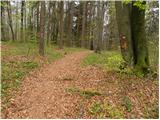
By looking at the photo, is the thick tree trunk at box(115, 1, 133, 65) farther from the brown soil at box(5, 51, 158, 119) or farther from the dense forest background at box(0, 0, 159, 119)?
the brown soil at box(5, 51, 158, 119)

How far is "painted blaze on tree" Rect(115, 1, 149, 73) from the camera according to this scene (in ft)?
39.8

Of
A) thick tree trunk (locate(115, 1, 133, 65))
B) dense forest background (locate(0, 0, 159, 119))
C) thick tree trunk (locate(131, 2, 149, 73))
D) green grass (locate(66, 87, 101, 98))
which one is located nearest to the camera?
dense forest background (locate(0, 0, 159, 119))

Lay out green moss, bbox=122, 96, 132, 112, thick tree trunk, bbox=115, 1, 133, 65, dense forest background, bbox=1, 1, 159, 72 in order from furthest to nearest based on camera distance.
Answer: dense forest background, bbox=1, 1, 159, 72 → thick tree trunk, bbox=115, 1, 133, 65 → green moss, bbox=122, 96, 132, 112

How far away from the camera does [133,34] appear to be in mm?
12867

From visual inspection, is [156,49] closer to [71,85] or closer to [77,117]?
[71,85]

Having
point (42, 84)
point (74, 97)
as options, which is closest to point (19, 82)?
point (42, 84)

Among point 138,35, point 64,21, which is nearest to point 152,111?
point 138,35

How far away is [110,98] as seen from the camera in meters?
8.95

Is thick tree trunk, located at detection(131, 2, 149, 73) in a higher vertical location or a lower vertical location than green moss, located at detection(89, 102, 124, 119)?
higher

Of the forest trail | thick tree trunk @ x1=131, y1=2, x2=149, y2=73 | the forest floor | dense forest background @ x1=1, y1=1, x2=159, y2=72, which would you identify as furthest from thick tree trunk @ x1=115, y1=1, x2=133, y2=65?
dense forest background @ x1=1, y1=1, x2=159, y2=72

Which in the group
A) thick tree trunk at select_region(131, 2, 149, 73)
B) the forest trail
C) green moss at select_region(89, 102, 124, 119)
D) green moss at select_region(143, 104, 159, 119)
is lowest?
green moss at select_region(143, 104, 159, 119)

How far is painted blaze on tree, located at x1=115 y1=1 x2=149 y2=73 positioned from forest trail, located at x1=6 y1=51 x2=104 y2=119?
6.51 ft

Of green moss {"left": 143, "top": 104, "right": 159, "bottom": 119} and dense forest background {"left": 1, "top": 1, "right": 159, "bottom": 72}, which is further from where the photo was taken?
dense forest background {"left": 1, "top": 1, "right": 159, "bottom": 72}

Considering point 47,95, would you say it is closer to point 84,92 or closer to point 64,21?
point 84,92
